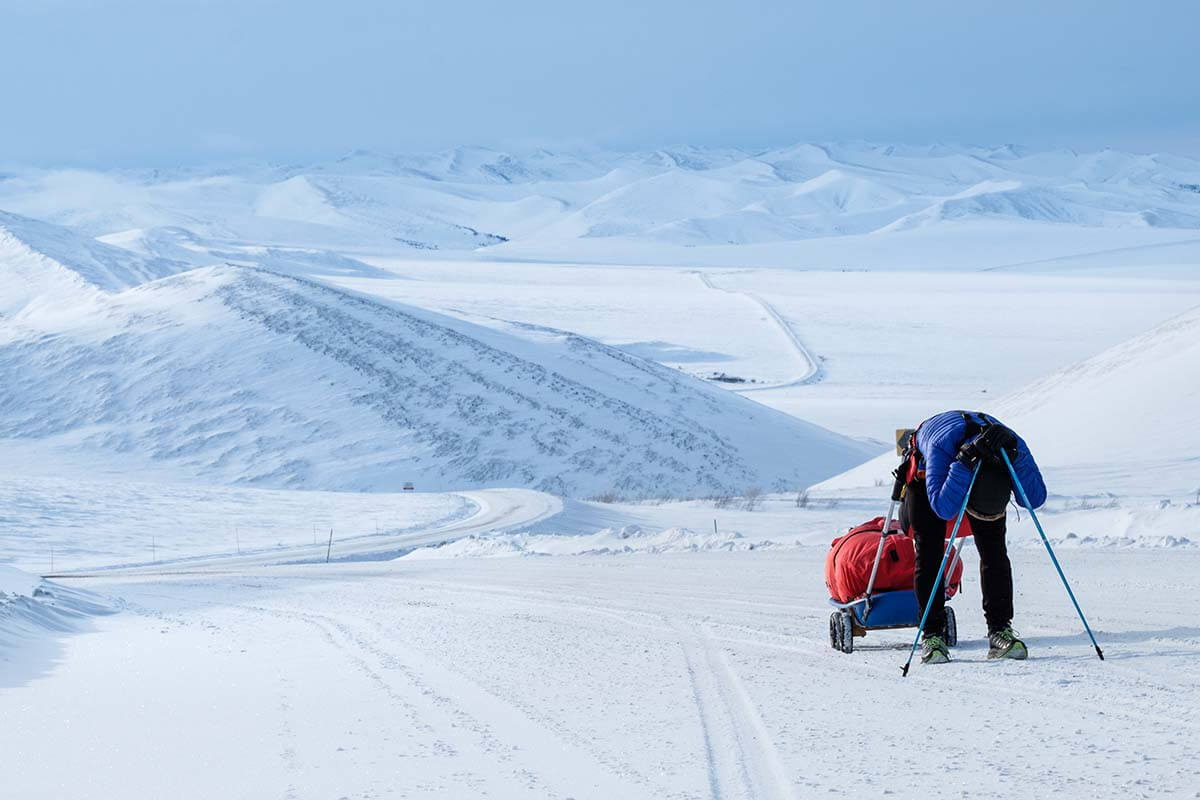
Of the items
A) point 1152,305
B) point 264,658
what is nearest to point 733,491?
point 264,658

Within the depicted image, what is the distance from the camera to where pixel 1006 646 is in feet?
25.1

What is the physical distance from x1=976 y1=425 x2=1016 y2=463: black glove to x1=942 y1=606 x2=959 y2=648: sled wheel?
1030mm

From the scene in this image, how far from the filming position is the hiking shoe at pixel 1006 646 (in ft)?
24.8

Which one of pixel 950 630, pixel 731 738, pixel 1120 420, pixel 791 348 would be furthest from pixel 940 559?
pixel 791 348

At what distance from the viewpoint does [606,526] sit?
97.2ft

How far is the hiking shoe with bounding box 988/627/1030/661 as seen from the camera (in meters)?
7.57

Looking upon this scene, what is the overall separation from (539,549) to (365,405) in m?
30.8

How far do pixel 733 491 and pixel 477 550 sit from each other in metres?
23.1

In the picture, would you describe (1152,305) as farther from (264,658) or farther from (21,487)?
(264,658)

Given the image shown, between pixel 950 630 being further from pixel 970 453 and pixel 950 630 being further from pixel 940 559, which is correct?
pixel 970 453

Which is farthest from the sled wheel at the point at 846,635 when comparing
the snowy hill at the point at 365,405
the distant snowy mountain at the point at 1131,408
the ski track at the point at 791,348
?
the ski track at the point at 791,348

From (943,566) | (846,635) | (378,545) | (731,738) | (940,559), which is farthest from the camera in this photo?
(378,545)

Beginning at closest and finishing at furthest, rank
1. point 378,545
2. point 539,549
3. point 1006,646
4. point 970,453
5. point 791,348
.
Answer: point 970,453 < point 1006,646 < point 539,549 < point 378,545 < point 791,348

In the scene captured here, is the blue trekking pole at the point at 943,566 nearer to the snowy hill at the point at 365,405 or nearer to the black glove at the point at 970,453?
the black glove at the point at 970,453
